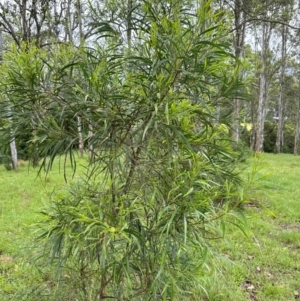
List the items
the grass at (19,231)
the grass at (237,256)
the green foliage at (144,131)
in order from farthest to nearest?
the grass at (237,256) → the grass at (19,231) → the green foliage at (144,131)

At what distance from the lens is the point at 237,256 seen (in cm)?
327

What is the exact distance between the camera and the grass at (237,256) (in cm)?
196

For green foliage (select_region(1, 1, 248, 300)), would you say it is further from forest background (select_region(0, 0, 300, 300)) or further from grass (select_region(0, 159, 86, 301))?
grass (select_region(0, 159, 86, 301))

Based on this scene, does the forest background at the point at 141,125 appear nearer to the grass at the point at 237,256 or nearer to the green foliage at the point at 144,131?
the green foliage at the point at 144,131

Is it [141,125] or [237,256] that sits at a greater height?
[141,125]

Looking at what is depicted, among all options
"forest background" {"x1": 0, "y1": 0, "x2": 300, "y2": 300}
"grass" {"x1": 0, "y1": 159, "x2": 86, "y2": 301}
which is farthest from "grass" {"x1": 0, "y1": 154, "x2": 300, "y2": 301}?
"forest background" {"x1": 0, "y1": 0, "x2": 300, "y2": 300}

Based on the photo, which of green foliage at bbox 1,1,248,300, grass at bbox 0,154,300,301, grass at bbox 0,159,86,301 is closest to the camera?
green foliage at bbox 1,1,248,300

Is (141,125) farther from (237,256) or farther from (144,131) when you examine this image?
(237,256)

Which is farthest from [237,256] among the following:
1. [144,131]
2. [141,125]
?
[144,131]

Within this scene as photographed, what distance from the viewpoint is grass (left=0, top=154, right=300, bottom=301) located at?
6.42ft

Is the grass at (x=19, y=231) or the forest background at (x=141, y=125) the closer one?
the forest background at (x=141, y=125)

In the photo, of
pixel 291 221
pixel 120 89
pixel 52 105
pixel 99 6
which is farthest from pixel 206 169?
pixel 291 221

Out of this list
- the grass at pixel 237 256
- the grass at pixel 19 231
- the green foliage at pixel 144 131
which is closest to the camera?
the green foliage at pixel 144 131

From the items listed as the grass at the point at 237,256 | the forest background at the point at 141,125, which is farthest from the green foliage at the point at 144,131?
the grass at the point at 237,256
